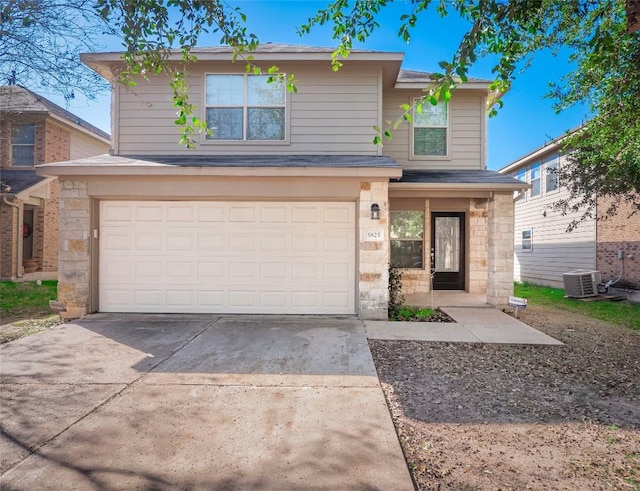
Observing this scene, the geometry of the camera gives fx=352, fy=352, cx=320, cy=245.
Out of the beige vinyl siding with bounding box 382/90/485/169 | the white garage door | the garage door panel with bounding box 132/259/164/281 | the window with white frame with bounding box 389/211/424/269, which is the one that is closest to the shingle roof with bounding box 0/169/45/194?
the white garage door

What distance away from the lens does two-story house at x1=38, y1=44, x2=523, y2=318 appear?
21.6 ft

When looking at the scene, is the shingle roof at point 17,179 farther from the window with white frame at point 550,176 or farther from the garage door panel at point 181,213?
the window with white frame at point 550,176

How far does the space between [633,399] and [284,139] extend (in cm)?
686

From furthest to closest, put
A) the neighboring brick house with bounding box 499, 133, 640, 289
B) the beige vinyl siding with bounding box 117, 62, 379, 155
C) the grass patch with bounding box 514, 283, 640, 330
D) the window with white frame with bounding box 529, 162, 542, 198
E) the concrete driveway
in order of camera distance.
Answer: the window with white frame with bounding box 529, 162, 542, 198 < the neighboring brick house with bounding box 499, 133, 640, 289 < the beige vinyl siding with bounding box 117, 62, 379, 155 < the grass patch with bounding box 514, 283, 640, 330 < the concrete driveway

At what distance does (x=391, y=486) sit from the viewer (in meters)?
2.21

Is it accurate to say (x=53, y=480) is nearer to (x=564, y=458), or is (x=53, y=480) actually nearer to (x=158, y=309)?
(x=564, y=458)

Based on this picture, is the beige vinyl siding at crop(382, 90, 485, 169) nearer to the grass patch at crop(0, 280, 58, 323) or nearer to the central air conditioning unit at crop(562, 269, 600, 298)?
the central air conditioning unit at crop(562, 269, 600, 298)

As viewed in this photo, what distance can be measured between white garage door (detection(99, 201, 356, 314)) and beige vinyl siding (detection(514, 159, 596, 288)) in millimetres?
8440

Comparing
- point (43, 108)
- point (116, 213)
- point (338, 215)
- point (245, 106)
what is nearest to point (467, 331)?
point (338, 215)

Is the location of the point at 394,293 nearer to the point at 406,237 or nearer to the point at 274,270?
the point at 406,237

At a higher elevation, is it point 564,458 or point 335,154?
point 335,154

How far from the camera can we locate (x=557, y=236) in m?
12.9

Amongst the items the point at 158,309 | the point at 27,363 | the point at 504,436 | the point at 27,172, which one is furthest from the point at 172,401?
the point at 27,172

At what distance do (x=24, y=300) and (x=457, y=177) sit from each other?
10772 millimetres
